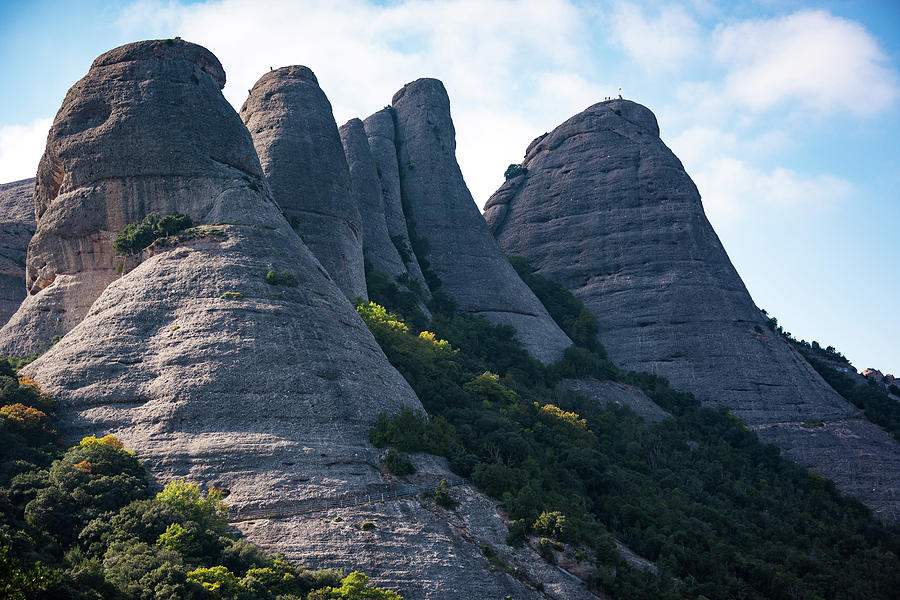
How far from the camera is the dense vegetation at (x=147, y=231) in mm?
34125

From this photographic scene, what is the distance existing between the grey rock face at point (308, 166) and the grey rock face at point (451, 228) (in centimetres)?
1169

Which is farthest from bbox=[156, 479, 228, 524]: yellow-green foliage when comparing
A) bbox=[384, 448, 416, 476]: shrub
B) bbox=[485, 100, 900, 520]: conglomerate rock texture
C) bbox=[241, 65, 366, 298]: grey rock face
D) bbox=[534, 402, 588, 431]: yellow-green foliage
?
bbox=[485, 100, 900, 520]: conglomerate rock texture

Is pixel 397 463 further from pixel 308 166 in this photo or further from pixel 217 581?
pixel 308 166

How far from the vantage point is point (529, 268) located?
209 feet

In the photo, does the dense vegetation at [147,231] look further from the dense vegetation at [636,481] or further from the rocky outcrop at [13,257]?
the rocky outcrop at [13,257]

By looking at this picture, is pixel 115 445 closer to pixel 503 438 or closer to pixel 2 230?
pixel 503 438

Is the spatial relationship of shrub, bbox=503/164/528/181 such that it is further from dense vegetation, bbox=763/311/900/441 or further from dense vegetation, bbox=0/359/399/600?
dense vegetation, bbox=0/359/399/600

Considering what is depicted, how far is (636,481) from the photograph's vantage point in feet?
123

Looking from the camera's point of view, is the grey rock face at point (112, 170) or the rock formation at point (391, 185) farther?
the rock formation at point (391, 185)

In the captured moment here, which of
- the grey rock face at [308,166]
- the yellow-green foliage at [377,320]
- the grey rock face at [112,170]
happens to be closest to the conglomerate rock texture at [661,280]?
the yellow-green foliage at [377,320]

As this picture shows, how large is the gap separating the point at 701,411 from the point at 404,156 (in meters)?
30.6

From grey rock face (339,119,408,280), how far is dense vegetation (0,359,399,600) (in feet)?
94.6

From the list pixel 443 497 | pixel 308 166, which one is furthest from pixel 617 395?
pixel 443 497

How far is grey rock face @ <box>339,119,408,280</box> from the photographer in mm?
52531
